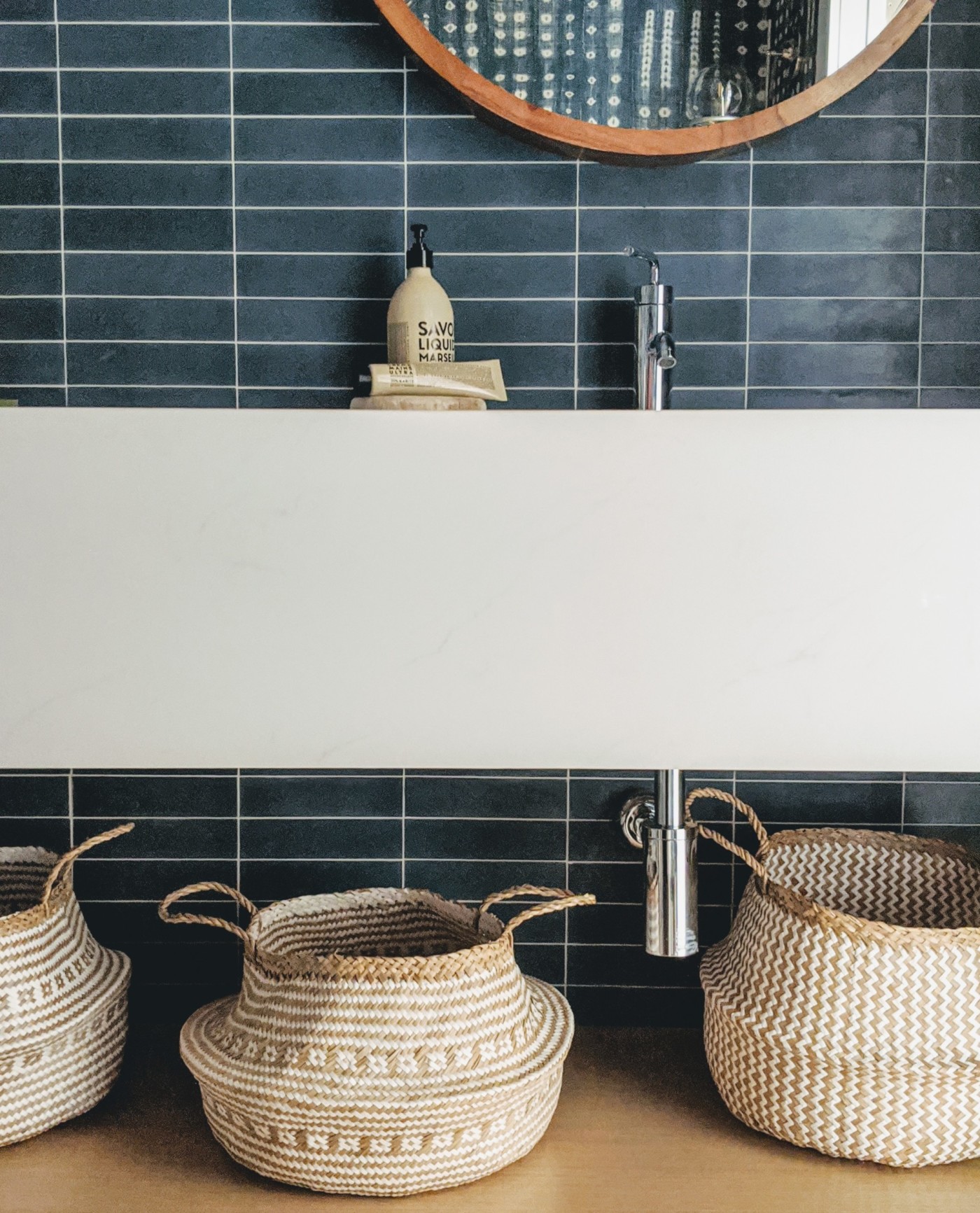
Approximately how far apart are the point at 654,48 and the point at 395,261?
353mm

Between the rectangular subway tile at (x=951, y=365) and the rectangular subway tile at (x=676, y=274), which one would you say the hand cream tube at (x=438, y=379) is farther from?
the rectangular subway tile at (x=951, y=365)

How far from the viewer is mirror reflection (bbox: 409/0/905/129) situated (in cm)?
104

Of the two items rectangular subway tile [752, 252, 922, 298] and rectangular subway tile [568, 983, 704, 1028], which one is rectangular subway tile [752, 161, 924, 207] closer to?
rectangular subway tile [752, 252, 922, 298]

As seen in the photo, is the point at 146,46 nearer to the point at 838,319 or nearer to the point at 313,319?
the point at 313,319

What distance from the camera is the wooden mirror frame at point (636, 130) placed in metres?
1.04

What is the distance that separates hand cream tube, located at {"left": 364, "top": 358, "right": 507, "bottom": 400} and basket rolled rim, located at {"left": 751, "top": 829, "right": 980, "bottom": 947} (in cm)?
55

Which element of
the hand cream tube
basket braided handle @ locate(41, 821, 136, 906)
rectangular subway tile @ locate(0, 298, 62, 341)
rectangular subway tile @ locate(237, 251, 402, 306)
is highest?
rectangular subway tile @ locate(237, 251, 402, 306)

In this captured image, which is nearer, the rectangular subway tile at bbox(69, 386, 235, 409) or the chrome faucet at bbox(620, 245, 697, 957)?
the chrome faucet at bbox(620, 245, 697, 957)

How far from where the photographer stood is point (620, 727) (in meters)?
0.83

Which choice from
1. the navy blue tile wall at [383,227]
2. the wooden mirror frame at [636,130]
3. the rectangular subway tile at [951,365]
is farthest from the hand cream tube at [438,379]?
the rectangular subway tile at [951,365]

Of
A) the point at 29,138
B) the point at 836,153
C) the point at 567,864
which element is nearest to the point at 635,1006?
the point at 567,864

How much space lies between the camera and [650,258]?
104cm

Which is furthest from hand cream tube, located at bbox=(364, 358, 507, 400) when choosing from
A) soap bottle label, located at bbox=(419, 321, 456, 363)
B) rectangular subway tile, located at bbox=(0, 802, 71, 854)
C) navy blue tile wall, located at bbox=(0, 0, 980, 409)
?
rectangular subway tile, located at bbox=(0, 802, 71, 854)

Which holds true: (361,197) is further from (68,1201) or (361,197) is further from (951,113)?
(68,1201)
